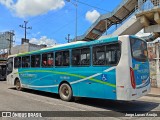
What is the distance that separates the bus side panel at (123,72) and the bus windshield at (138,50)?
397 mm

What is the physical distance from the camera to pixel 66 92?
11766 millimetres

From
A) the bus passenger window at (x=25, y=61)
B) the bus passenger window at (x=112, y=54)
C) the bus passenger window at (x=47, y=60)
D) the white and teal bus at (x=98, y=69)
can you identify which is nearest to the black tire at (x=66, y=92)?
the white and teal bus at (x=98, y=69)

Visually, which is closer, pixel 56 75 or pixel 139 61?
pixel 139 61

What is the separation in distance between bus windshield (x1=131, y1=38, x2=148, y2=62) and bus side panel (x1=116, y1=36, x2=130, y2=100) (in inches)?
15.6

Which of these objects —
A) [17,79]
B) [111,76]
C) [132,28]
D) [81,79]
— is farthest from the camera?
[132,28]

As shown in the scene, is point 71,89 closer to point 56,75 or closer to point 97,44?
point 56,75

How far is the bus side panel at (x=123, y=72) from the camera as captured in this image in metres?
8.80

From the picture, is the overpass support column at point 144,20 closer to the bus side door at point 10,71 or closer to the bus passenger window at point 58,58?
the bus side door at point 10,71

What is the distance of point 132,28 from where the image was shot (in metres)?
24.1

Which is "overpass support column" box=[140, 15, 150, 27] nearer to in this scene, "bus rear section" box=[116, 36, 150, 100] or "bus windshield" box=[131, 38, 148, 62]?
"bus windshield" box=[131, 38, 148, 62]

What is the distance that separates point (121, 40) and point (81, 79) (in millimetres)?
2731

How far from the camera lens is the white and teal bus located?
895 cm

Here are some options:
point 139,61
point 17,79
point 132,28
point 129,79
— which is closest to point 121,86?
point 129,79

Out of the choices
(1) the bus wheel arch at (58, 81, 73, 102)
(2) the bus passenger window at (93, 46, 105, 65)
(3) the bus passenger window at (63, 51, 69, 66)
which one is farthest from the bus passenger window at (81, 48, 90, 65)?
(1) the bus wheel arch at (58, 81, 73, 102)
